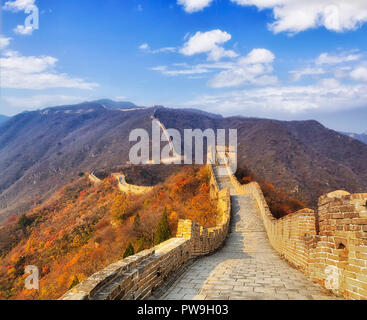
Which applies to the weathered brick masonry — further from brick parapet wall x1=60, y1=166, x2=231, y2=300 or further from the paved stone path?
brick parapet wall x1=60, y1=166, x2=231, y2=300

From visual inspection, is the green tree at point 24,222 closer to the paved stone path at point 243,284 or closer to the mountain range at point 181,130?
the mountain range at point 181,130

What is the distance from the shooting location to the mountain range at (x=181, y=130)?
51.7 metres

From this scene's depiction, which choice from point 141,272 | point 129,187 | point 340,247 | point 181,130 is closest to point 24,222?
point 129,187

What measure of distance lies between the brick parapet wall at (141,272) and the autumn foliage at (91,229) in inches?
236

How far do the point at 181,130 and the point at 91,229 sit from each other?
6373cm

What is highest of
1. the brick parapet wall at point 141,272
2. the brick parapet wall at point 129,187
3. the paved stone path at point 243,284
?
the brick parapet wall at point 141,272

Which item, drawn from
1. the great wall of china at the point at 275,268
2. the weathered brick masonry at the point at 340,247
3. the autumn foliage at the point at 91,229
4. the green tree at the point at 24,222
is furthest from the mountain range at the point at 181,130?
the weathered brick masonry at the point at 340,247

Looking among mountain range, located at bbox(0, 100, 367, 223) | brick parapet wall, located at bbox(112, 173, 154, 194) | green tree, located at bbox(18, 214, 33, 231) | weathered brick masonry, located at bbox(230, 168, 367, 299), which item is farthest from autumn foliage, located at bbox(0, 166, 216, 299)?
mountain range, located at bbox(0, 100, 367, 223)

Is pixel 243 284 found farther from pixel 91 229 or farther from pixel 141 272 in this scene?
pixel 91 229

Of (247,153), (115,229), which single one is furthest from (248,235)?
(247,153)

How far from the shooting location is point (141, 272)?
12.9 ft

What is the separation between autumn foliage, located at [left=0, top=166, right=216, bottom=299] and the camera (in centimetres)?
1662

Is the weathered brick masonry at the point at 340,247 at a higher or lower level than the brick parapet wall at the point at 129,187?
higher

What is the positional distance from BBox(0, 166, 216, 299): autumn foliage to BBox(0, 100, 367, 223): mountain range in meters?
10.9
